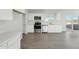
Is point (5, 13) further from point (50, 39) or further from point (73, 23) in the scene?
point (50, 39)

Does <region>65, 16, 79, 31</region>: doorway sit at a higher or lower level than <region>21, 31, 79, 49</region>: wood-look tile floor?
higher

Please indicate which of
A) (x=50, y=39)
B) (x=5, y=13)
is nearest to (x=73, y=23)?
(x=5, y=13)

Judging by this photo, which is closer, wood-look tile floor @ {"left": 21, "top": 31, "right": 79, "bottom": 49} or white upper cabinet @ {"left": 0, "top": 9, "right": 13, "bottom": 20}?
white upper cabinet @ {"left": 0, "top": 9, "right": 13, "bottom": 20}

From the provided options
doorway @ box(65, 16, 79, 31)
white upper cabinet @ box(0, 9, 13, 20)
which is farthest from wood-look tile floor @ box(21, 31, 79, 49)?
white upper cabinet @ box(0, 9, 13, 20)

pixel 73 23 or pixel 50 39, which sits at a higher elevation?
pixel 73 23

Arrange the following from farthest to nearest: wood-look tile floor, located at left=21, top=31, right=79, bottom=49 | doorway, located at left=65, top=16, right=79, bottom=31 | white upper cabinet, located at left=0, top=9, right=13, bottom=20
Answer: wood-look tile floor, located at left=21, top=31, right=79, bottom=49, doorway, located at left=65, top=16, right=79, bottom=31, white upper cabinet, located at left=0, top=9, right=13, bottom=20

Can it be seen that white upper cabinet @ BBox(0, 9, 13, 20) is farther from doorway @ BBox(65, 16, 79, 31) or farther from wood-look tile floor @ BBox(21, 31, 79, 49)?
doorway @ BBox(65, 16, 79, 31)
